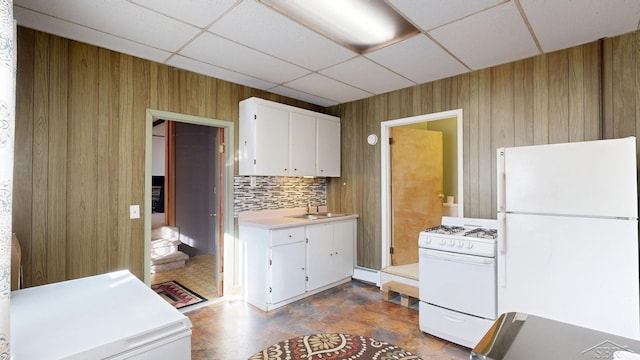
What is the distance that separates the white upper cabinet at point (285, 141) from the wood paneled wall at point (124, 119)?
391 mm

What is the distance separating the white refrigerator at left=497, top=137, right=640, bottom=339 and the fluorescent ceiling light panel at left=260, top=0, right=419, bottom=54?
4.08ft

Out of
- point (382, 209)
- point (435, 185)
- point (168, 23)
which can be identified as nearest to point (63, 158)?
point (168, 23)

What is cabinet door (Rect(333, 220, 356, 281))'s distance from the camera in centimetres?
391

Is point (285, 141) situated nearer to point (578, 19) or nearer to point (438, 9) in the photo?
point (438, 9)

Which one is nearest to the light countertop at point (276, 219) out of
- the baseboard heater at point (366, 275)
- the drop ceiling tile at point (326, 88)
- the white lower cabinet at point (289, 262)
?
the white lower cabinet at point (289, 262)

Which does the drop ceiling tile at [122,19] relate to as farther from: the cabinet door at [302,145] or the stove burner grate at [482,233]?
the stove burner grate at [482,233]

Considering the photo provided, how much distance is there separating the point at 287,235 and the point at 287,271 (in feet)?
1.29

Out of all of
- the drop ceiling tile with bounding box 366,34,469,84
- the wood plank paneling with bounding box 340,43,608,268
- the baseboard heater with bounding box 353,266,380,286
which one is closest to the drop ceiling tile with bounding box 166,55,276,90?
the drop ceiling tile with bounding box 366,34,469,84

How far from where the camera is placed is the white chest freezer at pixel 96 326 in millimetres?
1058

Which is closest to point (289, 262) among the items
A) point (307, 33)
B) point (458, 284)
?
point (458, 284)

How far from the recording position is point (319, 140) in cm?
408

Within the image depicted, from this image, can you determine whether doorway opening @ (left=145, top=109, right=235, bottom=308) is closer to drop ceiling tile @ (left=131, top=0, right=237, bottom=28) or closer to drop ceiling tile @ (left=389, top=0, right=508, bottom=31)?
drop ceiling tile @ (left=131, top=0, right=237, bottom=28)

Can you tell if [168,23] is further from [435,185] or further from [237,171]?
[435,185]

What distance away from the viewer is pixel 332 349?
7.64 feet
